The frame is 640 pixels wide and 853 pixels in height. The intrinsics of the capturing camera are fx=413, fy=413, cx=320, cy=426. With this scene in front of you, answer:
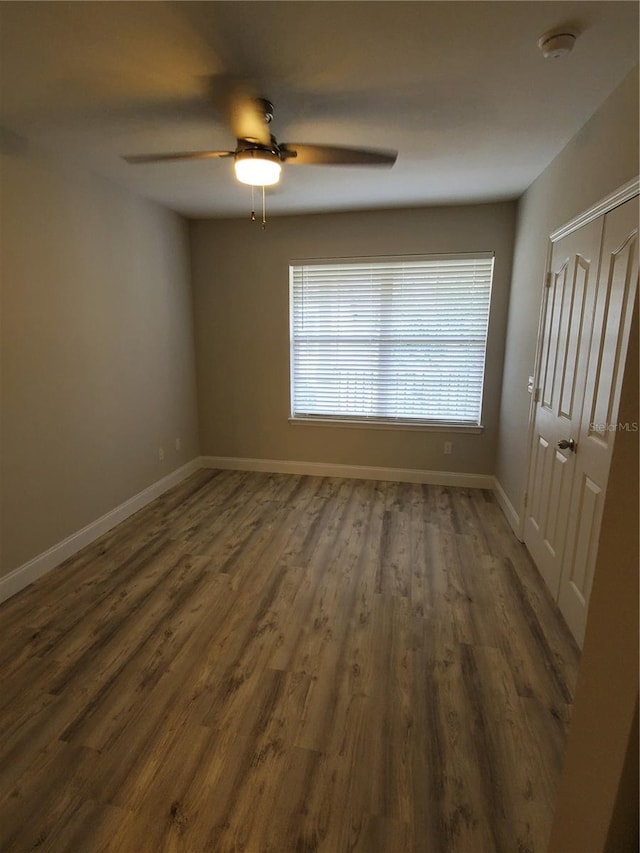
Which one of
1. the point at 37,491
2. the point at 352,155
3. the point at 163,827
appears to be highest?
the point at 352,155

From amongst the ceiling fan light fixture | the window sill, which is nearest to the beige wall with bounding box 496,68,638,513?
the window sill

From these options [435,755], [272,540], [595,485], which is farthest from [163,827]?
[595,485]

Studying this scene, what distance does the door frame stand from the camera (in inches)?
69.2

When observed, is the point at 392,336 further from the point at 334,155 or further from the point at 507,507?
the point at 334,155

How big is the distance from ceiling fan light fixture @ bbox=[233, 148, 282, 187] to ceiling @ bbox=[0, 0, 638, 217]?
0.84 ft

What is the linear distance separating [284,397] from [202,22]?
320 cm

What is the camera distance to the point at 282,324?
428 centimetres

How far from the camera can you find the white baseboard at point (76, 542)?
248 centimetres

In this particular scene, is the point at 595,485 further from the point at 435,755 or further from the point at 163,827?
the point at 163,827

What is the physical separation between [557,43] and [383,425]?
3096 millimetres

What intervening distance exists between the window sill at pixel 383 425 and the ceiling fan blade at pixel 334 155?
261 centimetres

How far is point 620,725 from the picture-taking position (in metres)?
0.67

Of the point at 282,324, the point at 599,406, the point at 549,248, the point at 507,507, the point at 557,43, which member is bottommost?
the point at 507,507

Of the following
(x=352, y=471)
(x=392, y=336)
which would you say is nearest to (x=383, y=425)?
(x=352, y=471)
